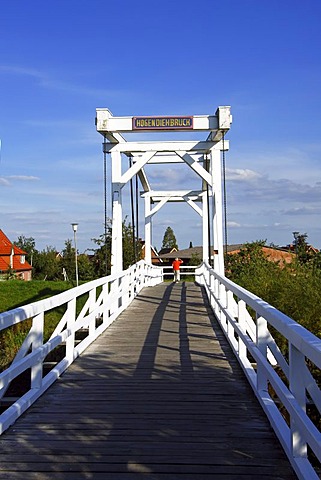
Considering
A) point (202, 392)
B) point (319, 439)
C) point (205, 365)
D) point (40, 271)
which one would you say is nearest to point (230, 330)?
point (205, 365)

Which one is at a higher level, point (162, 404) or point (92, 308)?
point (92, 308)

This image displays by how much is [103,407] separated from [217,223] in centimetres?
905

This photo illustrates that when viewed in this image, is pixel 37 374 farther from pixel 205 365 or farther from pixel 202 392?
pixel 205 365

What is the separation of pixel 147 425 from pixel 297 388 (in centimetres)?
152

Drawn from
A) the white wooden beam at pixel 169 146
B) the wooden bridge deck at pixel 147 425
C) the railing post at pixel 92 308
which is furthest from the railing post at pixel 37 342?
the white wooden beam at pixel 169 146

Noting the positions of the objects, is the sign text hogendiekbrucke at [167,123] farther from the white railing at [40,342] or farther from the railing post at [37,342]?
the railing post at [37,342]

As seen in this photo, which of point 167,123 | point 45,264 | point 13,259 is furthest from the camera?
point 45,264

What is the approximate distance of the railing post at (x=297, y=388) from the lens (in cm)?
347

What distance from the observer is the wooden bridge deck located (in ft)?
12.2

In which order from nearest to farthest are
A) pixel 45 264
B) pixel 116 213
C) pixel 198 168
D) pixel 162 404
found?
pixel 162 404, pixel 116 213, pixel 198 168, pixel 45 264

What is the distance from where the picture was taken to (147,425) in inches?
181

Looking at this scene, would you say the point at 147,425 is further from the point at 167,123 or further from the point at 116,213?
the point at 167,123

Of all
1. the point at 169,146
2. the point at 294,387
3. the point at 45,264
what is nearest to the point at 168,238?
the point at 45,264

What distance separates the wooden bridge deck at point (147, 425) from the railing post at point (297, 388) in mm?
163
